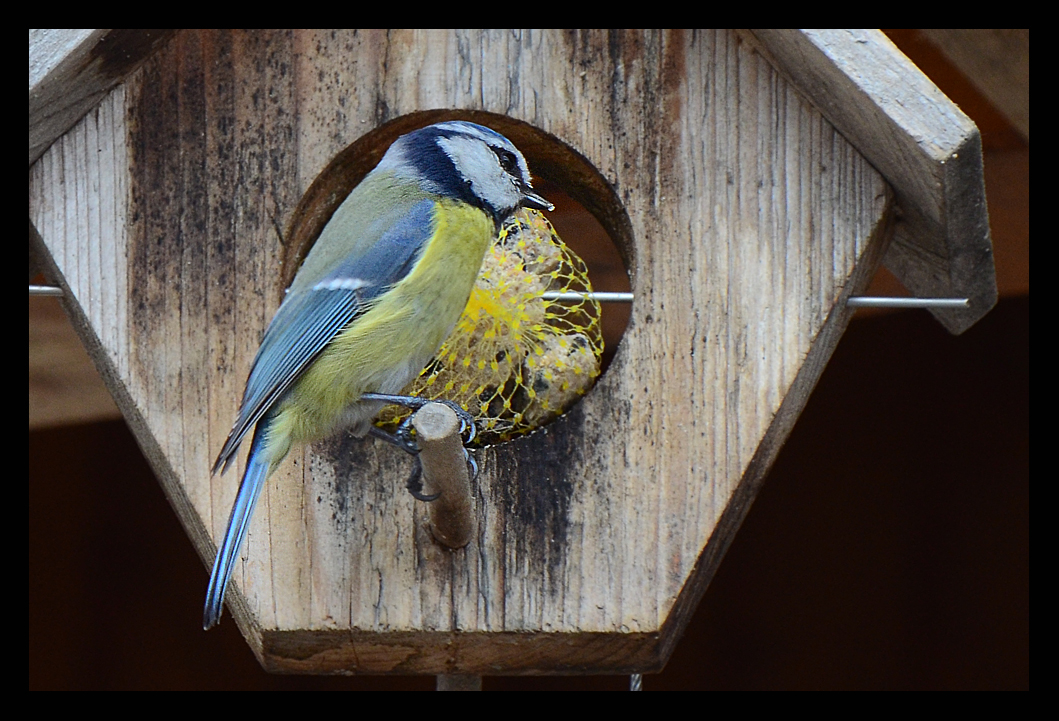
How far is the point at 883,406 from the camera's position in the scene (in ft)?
7.30

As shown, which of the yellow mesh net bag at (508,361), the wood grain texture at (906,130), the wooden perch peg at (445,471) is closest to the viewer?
the wooden perch peg at (445,471)

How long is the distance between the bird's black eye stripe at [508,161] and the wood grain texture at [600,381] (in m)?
0.07

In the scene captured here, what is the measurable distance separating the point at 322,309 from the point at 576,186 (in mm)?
412

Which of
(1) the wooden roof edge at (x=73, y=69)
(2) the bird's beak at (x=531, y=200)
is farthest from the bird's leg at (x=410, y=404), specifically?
(1) the wooden roof edge at (x=73, y=69)

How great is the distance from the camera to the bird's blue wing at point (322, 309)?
4.56 feet

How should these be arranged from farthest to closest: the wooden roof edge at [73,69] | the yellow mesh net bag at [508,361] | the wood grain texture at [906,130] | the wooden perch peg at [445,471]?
the yellow mesh net bag at [508,361], the wooden roof edge at [73,69], the wood grain texture at [906,130], the wooden perch peg at [445,471]

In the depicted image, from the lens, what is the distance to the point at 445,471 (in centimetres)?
126

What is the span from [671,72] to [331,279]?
1.66 ft

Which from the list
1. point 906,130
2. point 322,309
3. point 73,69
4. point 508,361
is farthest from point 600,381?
point 73,69

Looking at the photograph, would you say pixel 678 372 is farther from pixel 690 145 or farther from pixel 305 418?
pixel 305 418

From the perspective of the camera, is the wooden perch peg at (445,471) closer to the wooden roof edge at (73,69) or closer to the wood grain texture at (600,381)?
the wood grain texture at (600,381)

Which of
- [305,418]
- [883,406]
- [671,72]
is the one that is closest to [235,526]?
[305,418]

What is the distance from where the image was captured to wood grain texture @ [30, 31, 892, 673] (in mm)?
1436

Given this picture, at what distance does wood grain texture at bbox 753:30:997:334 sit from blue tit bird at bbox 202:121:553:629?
371 millimetres
